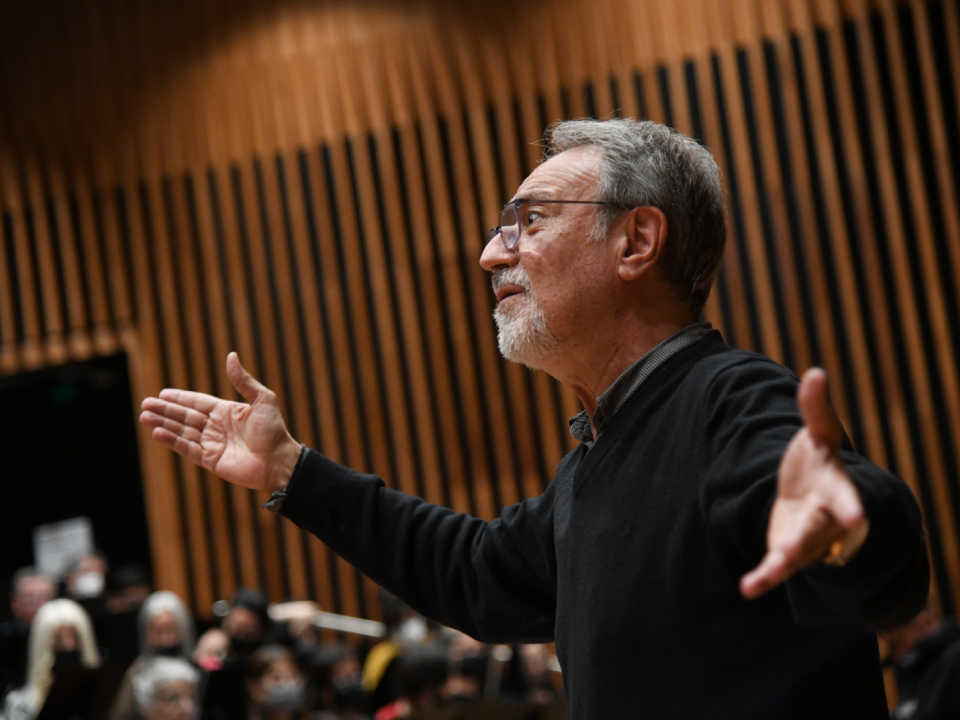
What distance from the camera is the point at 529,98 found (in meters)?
7.16

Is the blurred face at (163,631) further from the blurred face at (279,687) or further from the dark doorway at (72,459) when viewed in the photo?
the dark doorway at (72,459)

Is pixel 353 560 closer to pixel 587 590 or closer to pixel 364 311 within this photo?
pixel 587 590

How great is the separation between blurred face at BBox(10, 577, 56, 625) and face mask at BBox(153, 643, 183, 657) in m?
0.90

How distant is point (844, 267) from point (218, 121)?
4.32 metres

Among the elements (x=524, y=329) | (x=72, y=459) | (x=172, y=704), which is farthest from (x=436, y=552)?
(x=72, y=459)

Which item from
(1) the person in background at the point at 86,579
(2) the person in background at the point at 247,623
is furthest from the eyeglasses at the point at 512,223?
(1) the person in background at the point at 86,579

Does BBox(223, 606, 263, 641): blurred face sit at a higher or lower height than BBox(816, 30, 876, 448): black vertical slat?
lower

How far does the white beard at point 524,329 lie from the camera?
1622 mm

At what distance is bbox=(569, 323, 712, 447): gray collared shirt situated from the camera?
1512 mm

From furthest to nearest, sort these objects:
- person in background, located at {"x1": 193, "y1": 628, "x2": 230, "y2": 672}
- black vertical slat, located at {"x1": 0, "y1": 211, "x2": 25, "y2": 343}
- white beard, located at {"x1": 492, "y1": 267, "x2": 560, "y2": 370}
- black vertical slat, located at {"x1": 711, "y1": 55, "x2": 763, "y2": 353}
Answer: black vertical slat, located at {"x1": 0, "y1": 211, "x2": 25, "y2": 343}, black vertical slat, located at {"x1": 711, "y1": 55, "x2": 763, "y2": 353}, person in background, located at {"x1": 193, "y1": 628, "x2": 230, "y2": 672}, white beard, located at {"x1": 492, "y1": 267, "x2": 560, "y2": 370}

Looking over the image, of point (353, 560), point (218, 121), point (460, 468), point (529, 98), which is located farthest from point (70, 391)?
point (353, 560)

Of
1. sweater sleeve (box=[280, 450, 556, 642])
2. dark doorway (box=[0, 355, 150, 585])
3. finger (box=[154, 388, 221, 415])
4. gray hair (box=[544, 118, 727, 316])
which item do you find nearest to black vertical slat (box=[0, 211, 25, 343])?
dark doorway (box=[0, 355, 150, 585])

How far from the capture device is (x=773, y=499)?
113 cm

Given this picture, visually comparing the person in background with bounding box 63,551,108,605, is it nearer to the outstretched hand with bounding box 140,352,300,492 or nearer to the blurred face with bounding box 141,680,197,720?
the blurred face with bounding box 141,680,197,720
